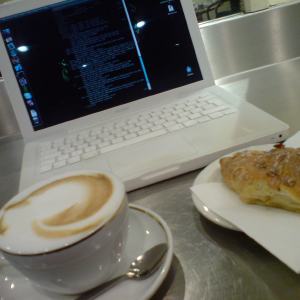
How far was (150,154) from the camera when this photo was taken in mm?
499

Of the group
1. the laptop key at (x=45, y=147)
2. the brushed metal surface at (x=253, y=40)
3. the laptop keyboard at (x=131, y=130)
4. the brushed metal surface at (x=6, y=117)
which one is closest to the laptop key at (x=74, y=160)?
the laptop keyboard at (x=131, y=130)

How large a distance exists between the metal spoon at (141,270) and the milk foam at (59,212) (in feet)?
0.22

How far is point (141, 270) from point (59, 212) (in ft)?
0.33

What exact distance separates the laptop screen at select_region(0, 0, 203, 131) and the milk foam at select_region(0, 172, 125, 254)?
1.39 ft

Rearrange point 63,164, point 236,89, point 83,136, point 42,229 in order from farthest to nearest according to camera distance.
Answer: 1. point 236,89
2. point 83,136
3. point 63,164
4. point 42,229

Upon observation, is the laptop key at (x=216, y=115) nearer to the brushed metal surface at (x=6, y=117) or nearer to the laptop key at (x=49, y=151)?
the laptop key at (x=49, y=151)

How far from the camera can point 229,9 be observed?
3.72ft

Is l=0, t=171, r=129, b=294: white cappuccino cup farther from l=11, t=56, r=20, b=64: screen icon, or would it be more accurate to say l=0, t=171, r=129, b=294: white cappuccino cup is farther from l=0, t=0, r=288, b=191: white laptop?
l=11, t=56, r=20, b=64: screen icon

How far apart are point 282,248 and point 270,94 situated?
59cm

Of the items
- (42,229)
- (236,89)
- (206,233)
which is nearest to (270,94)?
(236,89)

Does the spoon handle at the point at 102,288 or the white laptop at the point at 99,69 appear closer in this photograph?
the spoon handle at the point at 102,288

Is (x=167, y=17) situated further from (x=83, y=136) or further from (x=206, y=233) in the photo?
(x=206, y=233)

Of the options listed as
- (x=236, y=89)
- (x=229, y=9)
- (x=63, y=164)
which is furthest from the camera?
(x=229, y=9)

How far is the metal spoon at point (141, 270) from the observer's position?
272 millimetres
